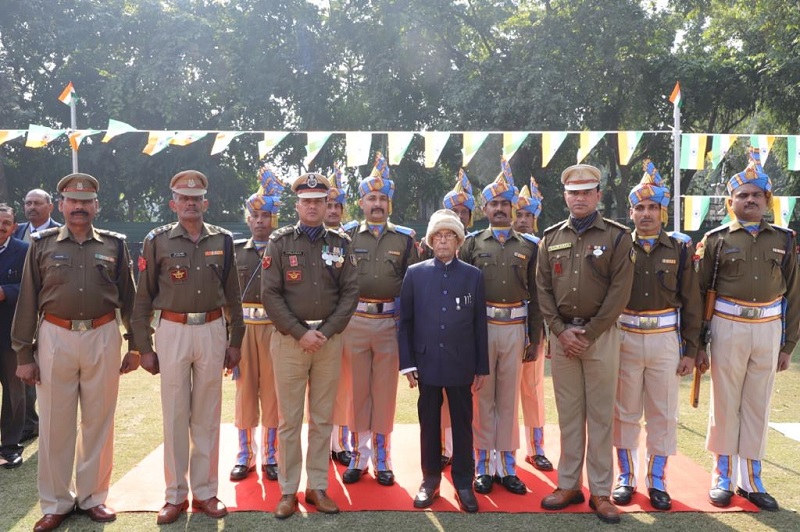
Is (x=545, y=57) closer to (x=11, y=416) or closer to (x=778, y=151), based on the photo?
(x=778, y=151)

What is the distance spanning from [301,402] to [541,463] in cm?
207

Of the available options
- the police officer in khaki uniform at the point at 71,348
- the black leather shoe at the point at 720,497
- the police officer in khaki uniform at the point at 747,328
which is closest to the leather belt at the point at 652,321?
the police officer in khaki uniform at the point at 747,328

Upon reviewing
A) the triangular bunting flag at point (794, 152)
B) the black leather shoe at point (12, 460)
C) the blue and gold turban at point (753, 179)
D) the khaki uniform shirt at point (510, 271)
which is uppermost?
the triangular bunting flag at point (794, 152)

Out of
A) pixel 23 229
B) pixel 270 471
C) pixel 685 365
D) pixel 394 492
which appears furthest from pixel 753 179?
pixel 23 229

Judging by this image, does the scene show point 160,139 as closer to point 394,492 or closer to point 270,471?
point 270,471

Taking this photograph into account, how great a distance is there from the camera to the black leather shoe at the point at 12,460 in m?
5.07

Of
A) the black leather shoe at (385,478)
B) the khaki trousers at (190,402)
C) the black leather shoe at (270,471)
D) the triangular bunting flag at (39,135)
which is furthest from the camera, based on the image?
the triangular bunting flag at (39,135)

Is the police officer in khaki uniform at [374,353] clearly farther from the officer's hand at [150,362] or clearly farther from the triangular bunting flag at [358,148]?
the triangular bunting flag at [358,148]

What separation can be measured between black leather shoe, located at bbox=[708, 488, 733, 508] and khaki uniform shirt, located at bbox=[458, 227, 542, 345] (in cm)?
152

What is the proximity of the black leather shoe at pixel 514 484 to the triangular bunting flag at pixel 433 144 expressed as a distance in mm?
5452

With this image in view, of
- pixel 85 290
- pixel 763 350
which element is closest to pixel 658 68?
pixel 763 350

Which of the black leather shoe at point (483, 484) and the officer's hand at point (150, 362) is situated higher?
the officer's hand at point (150, 362)

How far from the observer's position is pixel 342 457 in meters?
5.29

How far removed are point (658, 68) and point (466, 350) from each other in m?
17.5
